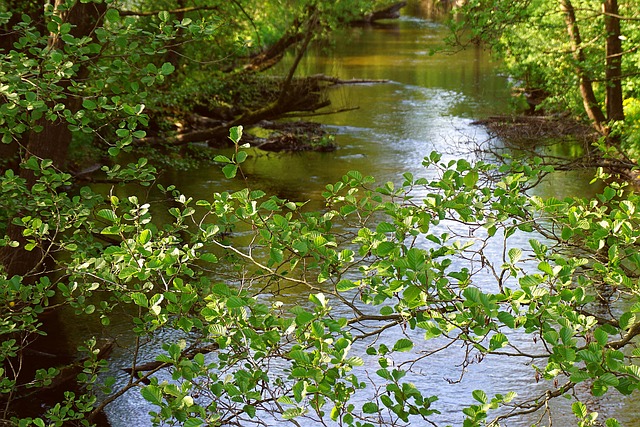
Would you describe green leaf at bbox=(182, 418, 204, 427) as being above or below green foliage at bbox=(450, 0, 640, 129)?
below

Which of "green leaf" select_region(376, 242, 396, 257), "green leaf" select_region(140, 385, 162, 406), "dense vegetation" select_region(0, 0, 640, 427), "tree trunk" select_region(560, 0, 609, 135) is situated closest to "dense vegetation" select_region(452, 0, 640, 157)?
"tree trunk" select_region(560, 0, 609, 135)

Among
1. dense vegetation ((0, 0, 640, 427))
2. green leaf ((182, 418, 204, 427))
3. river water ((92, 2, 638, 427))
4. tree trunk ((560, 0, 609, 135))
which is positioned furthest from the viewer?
tree trunk ((560, 0, 609, 135))

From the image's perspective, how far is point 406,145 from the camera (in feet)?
63.6

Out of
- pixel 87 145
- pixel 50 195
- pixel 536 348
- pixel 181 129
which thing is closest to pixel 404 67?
pixel 181 129

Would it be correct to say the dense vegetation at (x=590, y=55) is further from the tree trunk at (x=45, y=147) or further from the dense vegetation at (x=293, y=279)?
the dense vegetation at (x=293, y=279)

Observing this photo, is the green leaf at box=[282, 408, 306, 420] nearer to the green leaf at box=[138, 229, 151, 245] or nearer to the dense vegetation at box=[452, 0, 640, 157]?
the green leaf at box=[138, 229, 151, 245]

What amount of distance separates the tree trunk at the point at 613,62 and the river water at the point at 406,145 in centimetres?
156

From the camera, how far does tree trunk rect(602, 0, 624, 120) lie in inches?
564

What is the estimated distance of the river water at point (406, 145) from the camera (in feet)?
28.2

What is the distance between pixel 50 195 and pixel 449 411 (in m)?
4.53

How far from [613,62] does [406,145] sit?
5.99 m

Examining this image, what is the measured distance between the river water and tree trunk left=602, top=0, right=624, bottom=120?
156cm

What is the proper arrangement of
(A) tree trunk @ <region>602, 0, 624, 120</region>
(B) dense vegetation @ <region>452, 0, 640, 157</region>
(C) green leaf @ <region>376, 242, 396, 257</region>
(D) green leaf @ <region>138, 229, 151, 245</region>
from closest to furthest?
(C) green leaf @ <region>376, 242, 396, 257</region> → (D) green leaf @ <region>138, 229, 151, 245</region> → (B) dense vegetation @ <region>452, 0, 640, 157</region> → (A) tree trunk @ <region>602, 0, 624, 120</region>

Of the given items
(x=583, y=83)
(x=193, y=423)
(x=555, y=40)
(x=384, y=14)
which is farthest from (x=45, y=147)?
(x=384, y=14)
